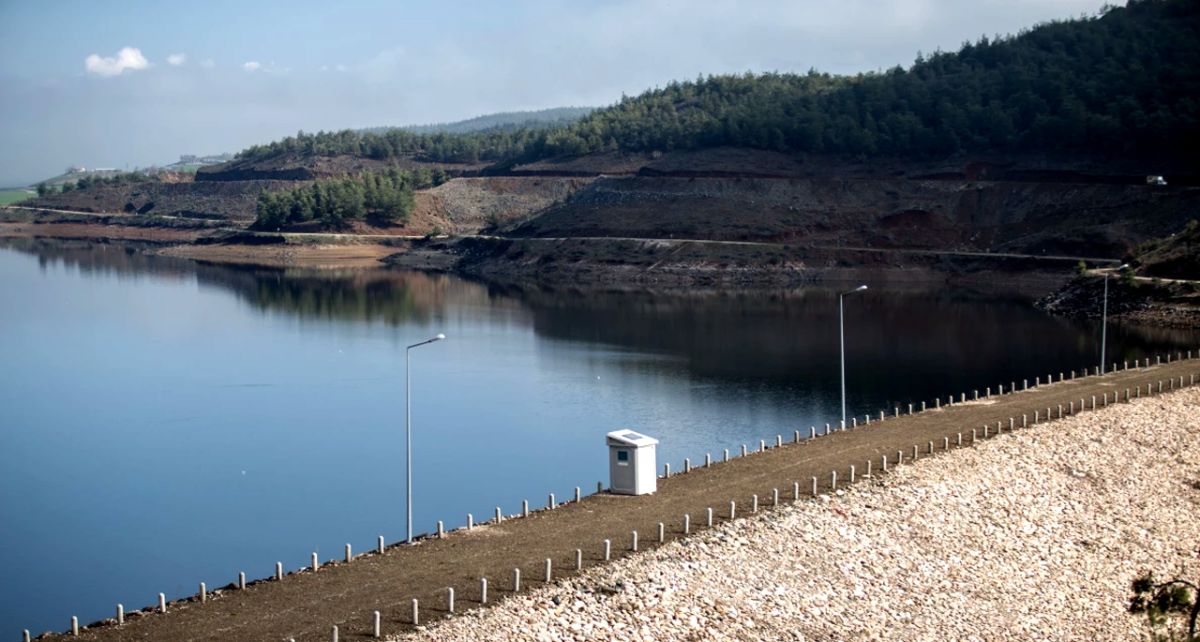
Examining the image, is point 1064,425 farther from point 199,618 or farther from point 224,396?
point 224,396

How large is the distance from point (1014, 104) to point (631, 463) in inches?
4647

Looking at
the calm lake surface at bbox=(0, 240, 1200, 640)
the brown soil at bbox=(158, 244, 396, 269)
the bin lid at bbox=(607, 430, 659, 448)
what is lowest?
the calm lake surface at bbox=(0, 240, 1200, 640)

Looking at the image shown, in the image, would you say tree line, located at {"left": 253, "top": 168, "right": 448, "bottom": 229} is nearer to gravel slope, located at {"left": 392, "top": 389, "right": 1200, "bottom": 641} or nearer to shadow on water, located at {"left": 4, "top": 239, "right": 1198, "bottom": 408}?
shadow on water, located at {"left": 4, "top": 239, "right": 1198, "bottom": 408}

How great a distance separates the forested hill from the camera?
135375 mm

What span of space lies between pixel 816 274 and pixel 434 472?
266 feet

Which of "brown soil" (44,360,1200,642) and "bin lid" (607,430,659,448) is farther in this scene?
"bin lid" (607,430,659,448)

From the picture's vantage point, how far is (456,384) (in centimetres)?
7456

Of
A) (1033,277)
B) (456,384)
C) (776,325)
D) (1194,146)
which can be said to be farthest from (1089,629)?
(1194,146)

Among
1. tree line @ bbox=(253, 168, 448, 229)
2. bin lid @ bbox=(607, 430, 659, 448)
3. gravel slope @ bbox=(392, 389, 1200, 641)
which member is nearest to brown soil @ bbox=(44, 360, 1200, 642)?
gravel slope @ bbox=(392, 389, 1200, 641)

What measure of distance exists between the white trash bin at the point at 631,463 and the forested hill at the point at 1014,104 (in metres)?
106

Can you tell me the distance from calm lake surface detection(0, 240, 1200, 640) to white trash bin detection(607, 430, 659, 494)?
7078 mm

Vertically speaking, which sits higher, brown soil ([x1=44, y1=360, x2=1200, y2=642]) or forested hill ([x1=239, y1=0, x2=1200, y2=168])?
forested hill ([x1=239, y1=0, x2=1200, y2=168])

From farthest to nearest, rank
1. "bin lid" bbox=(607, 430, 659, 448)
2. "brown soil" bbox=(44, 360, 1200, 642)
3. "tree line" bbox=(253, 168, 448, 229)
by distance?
"tree line" bbox=(253, 168, 448, 229)
"bin lid" bbox=(607, 430, 659, 448)
"brown soil" bbox=(44, 360, 1200, 642)

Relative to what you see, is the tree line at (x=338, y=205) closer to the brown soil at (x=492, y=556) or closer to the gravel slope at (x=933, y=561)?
the brown soil at (x=492, y=556)
